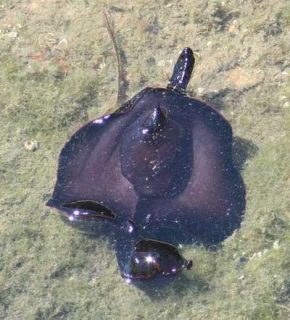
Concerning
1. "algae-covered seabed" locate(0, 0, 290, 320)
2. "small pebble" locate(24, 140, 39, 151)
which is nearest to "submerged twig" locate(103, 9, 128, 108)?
"algae-covered seabed" locate(0, 0, 290, 320)

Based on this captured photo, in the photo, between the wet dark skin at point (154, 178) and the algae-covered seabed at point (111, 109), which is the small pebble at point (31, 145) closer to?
the algae-covered seabed at point (111, 109)

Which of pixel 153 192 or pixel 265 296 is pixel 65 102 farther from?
pixel 265 296

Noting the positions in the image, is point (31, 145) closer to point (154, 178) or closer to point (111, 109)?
point (111, 109)

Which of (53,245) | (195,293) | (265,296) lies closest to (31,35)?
(53,245)

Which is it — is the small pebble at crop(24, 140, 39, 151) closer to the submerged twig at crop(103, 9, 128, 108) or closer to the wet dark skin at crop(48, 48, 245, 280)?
the wet dark skin at crop(48, 48, 245, 280)

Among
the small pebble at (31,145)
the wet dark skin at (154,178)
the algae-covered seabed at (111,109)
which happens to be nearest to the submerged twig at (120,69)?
the algae-covered seabed at (111,109)
